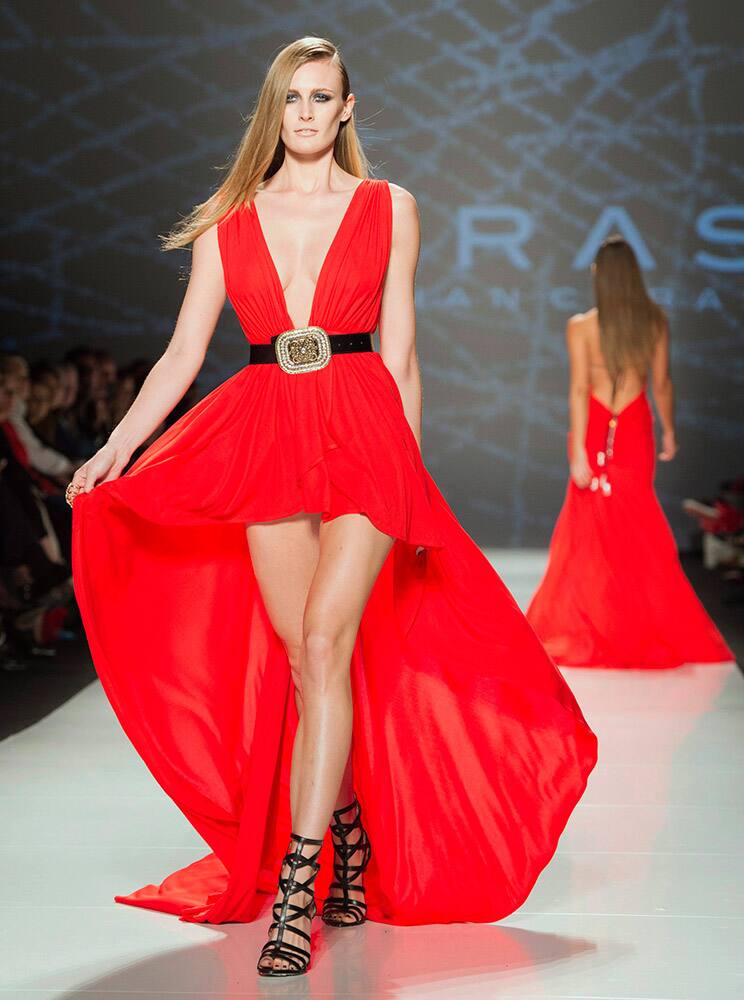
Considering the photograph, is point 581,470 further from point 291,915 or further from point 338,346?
point 291,915

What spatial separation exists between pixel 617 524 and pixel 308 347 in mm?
3137

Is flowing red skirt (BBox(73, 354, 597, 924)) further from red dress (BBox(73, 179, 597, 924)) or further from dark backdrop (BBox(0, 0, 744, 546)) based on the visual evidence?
dark backdrop (BBox(0, 0, 744, 546))

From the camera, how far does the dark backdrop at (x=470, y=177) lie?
9750 mm

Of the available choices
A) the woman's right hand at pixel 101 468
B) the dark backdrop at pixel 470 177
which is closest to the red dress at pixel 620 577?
the woman's right hand at pixel 101 468

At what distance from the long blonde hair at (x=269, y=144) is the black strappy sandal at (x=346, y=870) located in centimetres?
95

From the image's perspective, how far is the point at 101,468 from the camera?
235 centimetres

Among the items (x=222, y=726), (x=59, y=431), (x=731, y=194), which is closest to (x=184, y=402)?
(x=59, y=431)

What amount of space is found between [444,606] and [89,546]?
58 cm

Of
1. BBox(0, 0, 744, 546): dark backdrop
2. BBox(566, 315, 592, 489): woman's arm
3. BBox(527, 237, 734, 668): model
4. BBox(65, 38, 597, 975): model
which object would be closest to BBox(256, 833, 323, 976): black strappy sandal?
BBox(65, 38, 597, 975): model

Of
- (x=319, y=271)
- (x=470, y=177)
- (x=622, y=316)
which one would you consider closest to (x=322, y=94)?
(x=319, y=271)

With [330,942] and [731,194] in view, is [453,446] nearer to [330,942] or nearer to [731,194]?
[731,194]

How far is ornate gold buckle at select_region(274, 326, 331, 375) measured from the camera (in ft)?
7.84

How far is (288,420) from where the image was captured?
7.81 ft

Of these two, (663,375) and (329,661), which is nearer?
(329,661)
